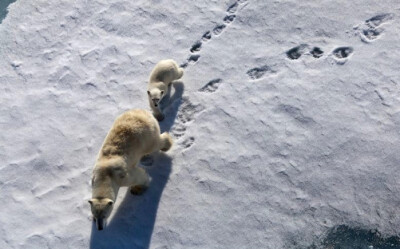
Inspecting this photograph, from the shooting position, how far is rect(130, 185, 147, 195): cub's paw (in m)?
5.18

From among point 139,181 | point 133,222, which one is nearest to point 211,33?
point 139,181

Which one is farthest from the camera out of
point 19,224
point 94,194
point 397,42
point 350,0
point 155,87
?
point 350,0

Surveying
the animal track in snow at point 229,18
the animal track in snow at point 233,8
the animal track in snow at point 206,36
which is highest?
the animal track in snow at point 233,8

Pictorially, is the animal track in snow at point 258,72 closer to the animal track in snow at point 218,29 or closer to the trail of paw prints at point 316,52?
the trail of paw prints at point 316,52

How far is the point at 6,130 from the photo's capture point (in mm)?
5961

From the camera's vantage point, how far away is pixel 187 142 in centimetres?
558

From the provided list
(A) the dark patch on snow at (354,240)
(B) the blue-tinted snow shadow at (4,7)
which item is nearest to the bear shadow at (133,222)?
(A) the dark patch on snow at (354,240)

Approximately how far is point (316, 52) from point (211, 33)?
1.38 metres

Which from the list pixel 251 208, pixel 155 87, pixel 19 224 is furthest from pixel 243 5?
pixel 19 224

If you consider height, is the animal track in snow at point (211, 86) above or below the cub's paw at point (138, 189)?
above

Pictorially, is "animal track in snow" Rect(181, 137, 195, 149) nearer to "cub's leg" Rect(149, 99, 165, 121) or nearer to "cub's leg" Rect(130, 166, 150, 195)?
"cub's leg" Rect(149, 99, 165, 121)

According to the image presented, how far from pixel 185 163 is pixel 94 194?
43.7 inches

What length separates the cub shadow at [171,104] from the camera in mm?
5777

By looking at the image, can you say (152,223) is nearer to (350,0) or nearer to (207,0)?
(207,0)
